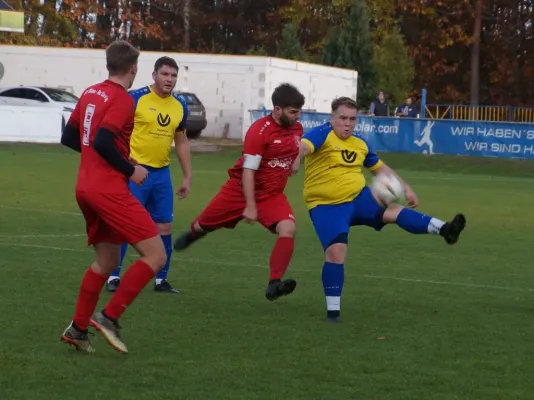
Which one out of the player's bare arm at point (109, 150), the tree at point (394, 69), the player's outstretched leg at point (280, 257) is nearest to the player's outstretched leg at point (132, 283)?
the player's bare arm at point (109, 150)

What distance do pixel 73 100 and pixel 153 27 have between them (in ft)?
68.6

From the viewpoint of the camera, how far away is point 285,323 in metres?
9.38

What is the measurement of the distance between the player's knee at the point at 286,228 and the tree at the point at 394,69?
42.6m

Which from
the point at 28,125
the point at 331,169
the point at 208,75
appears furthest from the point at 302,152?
the point at 208,75

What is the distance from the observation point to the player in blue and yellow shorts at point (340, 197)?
959cm

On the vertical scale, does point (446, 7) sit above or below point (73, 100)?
above

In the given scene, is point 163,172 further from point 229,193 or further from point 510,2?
point 510,2

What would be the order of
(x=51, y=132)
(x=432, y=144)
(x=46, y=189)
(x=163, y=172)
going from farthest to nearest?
(x=51, y=132), (x=432, y=144), (x=46, y=189), (x=163, y=172)

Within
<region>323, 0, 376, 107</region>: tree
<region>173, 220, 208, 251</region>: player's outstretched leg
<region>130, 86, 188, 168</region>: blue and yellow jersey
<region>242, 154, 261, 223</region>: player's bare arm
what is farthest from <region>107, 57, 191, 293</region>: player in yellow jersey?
<region>323, 0, 376, 107</region>: tree

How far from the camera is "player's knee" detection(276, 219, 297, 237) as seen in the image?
10023mm

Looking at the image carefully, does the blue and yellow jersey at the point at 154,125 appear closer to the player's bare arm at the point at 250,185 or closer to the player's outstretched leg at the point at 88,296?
the player's bare arm at the point at 250,185

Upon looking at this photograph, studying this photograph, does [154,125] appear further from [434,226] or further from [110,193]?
[110,193]

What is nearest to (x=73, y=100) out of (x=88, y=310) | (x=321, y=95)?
(x=321, y=95)

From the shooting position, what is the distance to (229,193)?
1044 cm
